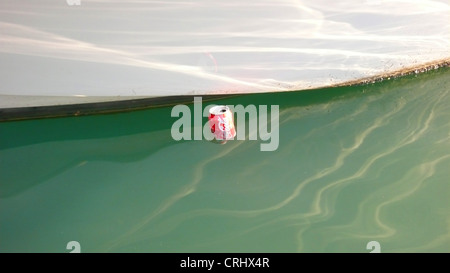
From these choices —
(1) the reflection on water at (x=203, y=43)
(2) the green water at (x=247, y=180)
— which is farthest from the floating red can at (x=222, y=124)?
(1) the reflection on water at (x=203, y=43)

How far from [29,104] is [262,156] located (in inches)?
52.5

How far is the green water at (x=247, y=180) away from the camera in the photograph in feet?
6.74

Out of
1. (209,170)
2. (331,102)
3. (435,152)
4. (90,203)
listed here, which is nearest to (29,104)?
(90,203)

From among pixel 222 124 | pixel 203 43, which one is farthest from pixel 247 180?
pixel 203 43

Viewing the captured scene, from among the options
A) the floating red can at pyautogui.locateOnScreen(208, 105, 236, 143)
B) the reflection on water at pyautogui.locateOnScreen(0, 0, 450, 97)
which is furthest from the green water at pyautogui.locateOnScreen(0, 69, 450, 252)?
the reflection on water at pyautogui.locateOnScreen(0, 0, 450, 97)

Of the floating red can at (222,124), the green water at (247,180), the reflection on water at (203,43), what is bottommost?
the green water at (247,180)

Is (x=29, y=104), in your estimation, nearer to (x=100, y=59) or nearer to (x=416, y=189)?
(x=100, y=59)

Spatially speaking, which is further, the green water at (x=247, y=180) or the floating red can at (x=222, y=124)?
the floating red can at (x=222, y=124)

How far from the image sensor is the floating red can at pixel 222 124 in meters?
2.52

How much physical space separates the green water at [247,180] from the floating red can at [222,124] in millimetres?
54

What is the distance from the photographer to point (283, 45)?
2631mm

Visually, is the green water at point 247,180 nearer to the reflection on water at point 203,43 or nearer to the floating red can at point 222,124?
the floating red can at point 222,124

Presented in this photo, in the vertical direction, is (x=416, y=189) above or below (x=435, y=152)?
below

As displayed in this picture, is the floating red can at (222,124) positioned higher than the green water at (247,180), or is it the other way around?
the floating red can at (222,124)
